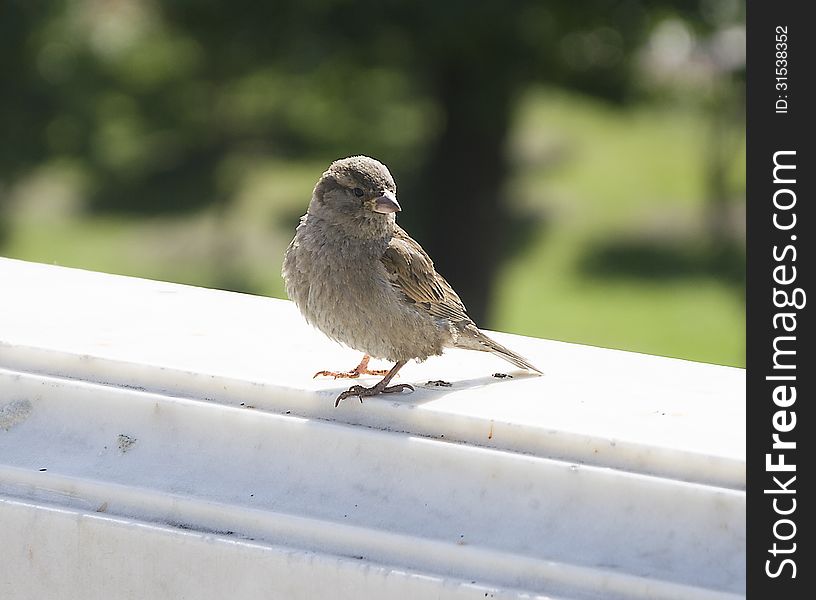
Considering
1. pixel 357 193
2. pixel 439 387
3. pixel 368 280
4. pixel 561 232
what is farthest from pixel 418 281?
pixel 561 232

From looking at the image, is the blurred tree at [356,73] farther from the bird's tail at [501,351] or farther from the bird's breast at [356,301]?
the bird's tail at [501,351]

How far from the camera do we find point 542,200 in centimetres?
1772

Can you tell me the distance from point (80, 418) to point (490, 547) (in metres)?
0.88

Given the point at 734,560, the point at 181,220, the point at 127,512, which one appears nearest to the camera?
the point at 734,560

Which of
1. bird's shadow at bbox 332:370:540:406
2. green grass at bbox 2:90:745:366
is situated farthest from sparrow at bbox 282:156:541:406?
green grass at bbox 2:90:745:366

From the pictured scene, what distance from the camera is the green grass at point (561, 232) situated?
46.4 ft

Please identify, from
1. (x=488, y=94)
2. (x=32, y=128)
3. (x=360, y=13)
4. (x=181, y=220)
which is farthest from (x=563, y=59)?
(x=181, y=220)

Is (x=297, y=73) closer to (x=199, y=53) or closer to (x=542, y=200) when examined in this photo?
(x=199, y=53)

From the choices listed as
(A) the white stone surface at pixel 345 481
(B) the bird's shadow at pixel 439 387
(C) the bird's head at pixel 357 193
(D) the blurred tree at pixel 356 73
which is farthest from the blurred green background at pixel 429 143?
(A) the white stone surface at pixel 345 481

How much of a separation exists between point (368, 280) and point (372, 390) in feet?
2.36

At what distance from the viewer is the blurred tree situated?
375 inches

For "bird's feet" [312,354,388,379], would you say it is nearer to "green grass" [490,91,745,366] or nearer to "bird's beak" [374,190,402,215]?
"bird's beak" [374,190,402,215]

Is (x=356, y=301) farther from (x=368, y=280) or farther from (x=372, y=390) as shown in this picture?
(x=372, y=390)

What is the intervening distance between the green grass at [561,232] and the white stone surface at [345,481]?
910cm
